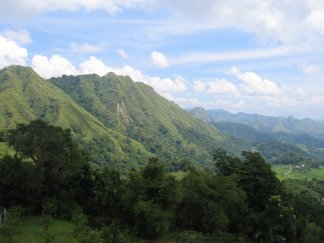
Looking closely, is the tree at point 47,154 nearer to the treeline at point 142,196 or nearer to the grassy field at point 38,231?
the treeline at point 142,196

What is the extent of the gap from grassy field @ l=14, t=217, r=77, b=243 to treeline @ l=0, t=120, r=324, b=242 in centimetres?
148

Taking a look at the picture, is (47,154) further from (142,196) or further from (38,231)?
(142,196)

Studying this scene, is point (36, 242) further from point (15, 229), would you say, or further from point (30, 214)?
point (30, 214)

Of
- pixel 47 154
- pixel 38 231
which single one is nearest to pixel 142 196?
pixel 38 231

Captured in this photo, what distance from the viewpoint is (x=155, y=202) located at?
4238 cm

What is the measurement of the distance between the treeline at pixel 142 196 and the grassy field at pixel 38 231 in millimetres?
1480

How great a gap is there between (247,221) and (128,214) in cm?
1433

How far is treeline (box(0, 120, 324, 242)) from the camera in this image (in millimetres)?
42188

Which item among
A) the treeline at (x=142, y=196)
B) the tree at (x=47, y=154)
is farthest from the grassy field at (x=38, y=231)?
the tree at (x=47, y=154)

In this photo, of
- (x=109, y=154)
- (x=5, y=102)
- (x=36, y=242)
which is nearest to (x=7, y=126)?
(x=5, y=102)

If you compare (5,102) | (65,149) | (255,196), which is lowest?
(255,196)

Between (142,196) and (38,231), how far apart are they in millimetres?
10625

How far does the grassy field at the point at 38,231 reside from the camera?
115ft

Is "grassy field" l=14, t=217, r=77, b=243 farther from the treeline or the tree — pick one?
the tree
